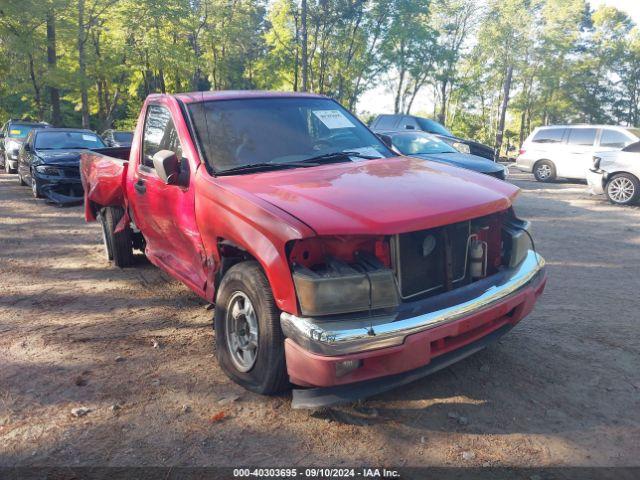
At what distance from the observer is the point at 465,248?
3.33m

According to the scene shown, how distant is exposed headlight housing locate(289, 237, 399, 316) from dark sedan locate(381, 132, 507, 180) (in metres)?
6.55

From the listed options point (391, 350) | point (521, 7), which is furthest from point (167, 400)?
point (521, 7)

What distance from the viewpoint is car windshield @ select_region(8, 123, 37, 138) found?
1748 cm

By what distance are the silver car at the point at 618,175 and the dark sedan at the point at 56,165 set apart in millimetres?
11697

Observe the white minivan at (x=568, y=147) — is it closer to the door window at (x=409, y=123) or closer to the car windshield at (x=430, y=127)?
the car windshield at (x=430, y=127)

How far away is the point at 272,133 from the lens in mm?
4105

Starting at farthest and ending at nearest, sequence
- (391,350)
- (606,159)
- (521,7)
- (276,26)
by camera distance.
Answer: (521,7) → (276,26) → (606,159) → (391,350)

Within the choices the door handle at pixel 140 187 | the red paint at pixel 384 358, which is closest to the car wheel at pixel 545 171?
the door handle at pixel 140 187

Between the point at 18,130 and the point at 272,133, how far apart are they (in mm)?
17537

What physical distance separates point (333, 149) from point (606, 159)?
390 inches

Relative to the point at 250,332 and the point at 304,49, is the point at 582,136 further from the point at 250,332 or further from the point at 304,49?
the point at 304,49

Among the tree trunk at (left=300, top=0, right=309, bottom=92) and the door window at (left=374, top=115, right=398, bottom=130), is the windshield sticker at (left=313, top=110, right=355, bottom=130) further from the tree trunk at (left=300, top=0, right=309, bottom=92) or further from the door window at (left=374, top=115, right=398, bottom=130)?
the tree trunk at (left=300, top=0, right=309, bottom=92)

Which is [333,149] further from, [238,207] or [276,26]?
[276,26]

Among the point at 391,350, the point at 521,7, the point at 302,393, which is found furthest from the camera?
the point at 521,7
